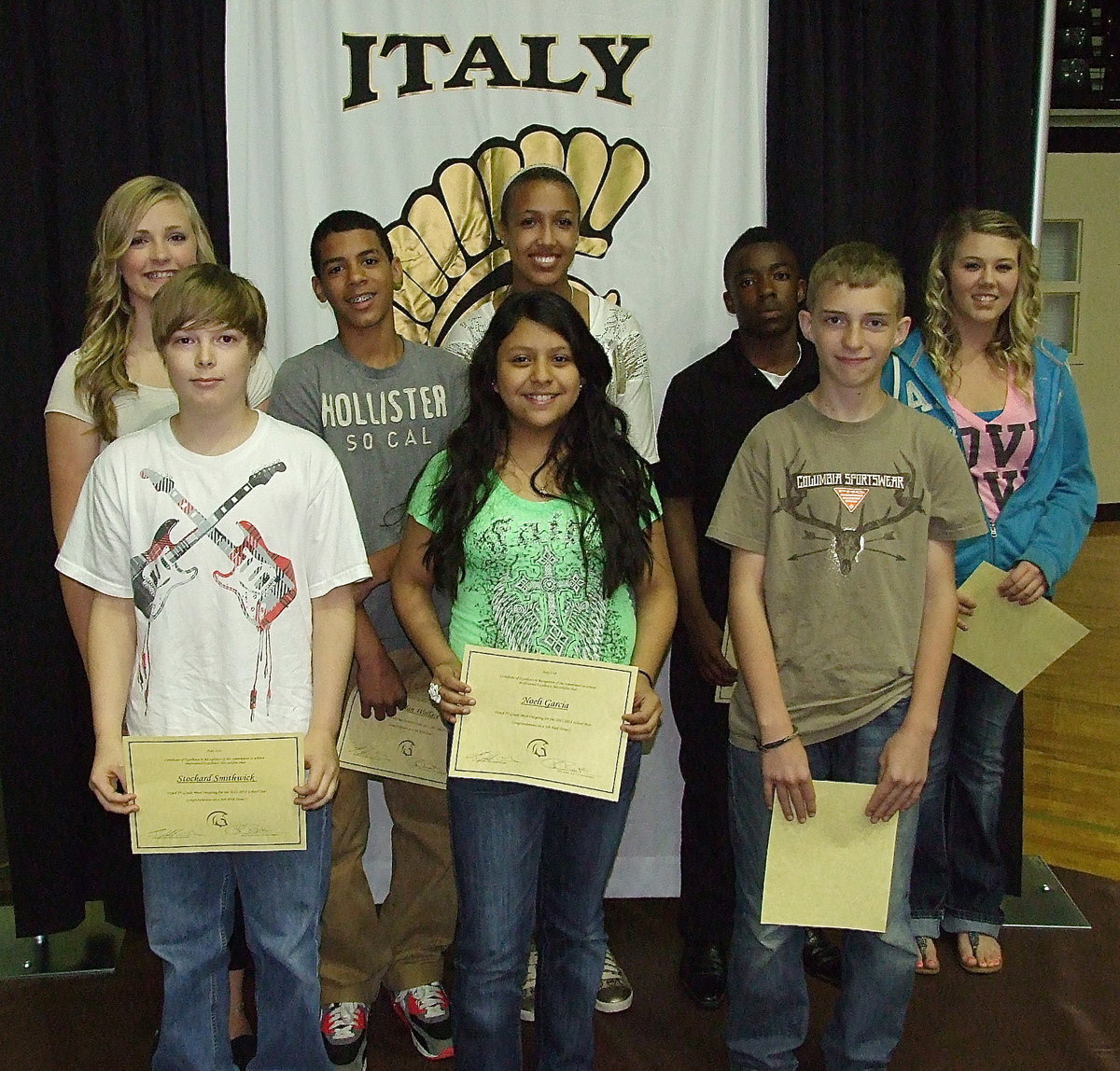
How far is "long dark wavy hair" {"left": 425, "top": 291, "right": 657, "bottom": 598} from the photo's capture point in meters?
1.96

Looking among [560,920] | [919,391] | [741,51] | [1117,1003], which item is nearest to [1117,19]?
[741,51]

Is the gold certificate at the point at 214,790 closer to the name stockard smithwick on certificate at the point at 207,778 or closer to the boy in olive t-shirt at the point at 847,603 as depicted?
the name stockard smithwick on certificate at the point at 207,778

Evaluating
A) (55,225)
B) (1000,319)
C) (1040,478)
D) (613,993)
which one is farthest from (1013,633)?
(55,225)

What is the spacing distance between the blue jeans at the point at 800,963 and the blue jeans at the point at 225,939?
77 cm

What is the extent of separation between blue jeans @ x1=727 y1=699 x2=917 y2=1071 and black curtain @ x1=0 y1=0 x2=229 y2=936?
5.34 feet

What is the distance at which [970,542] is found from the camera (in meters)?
2.54

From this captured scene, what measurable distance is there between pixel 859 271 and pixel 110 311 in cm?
138

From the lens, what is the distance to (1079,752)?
4273 mm

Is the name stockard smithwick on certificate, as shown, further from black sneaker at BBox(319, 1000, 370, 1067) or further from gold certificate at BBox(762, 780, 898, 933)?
gold certificate at BBox(762, 780, 898, 933)

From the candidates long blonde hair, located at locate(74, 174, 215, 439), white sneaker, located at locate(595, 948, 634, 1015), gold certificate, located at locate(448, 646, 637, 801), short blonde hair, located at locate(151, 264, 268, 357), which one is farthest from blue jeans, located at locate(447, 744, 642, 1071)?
long blonde hair, located at locate(74, 174, 215, 439)

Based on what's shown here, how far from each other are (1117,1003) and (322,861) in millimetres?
1869

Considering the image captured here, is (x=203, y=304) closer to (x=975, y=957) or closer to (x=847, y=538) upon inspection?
(x=847, y=538)

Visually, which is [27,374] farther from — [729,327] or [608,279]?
[729,327]

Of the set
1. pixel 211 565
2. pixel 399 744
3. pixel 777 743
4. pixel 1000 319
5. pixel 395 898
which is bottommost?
pixel 395 898
